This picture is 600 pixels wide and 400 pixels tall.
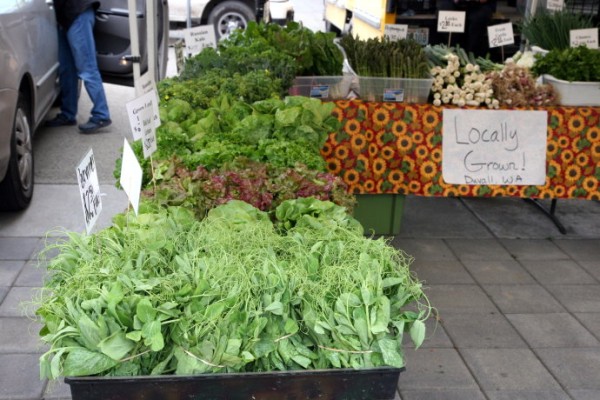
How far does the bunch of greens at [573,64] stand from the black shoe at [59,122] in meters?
4.92

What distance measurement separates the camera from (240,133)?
11.9 feet

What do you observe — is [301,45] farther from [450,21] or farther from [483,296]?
[483,296]

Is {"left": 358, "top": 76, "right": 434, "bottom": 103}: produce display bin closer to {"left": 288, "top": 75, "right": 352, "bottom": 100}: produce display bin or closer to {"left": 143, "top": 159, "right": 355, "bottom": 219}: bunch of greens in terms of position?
{"left": 288, "top": 75, "right": 352, "bottom": 100}: produce display bin

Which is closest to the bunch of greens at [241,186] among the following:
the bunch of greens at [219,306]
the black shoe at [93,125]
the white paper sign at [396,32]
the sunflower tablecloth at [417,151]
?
the bunch of greens at [219,306]

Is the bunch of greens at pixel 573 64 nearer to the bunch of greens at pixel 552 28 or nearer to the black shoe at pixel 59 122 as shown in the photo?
the bunch of greens at pixel 552 28

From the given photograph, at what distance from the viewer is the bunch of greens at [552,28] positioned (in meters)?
5.56

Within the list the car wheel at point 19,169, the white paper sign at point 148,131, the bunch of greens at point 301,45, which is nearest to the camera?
the white paper sign at point 148,131

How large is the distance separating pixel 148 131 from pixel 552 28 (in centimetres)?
398

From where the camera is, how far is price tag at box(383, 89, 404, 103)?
486cm

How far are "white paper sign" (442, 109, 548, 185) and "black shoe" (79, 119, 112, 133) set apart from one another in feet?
13.2

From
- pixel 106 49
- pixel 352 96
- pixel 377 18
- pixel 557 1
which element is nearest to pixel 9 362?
pixel 352 96

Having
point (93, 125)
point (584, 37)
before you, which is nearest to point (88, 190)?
point (584, 37)

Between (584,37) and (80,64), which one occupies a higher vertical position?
(584,37)

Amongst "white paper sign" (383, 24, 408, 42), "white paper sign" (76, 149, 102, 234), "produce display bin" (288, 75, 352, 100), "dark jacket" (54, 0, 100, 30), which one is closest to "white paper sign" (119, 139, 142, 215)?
"white paper sign" (76, 149, 102, 234)
